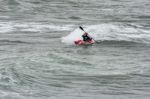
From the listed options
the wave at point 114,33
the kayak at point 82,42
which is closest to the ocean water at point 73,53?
the wave at point 114,33

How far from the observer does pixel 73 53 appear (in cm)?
2711

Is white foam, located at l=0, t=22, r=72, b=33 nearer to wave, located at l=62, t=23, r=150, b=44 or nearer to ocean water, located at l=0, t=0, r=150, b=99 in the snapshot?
ocean water, located at l=0, t=0, r=150, b=99

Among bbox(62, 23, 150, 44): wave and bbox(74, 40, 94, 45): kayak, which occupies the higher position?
bbox(74, 40, 94, 45): kayak

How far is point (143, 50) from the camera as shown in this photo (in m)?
28.1

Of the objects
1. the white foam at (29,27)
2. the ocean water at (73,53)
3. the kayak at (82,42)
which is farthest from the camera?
the white foam at (29,27)

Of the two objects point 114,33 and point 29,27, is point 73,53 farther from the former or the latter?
point 29,27

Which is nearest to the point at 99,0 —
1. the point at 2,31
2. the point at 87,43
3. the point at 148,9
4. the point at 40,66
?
the point at 148,9

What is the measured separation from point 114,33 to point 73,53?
6.78m

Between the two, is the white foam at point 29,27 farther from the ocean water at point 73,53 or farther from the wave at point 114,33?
the wave at point 114,33

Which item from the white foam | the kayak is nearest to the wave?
the kayak

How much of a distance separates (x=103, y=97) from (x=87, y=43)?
1096cm

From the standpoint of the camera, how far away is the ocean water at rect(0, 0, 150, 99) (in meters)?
19.9

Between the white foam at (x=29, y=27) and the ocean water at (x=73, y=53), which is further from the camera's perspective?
the white foam at (x=29, y=27)

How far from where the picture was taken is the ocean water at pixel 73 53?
19922 mm
